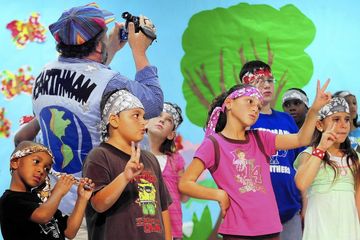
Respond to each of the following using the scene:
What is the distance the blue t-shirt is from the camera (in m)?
4.25

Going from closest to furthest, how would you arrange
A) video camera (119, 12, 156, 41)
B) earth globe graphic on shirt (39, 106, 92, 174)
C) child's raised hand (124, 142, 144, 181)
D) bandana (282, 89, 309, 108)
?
child's raised hand (124, 142, 144, 181) < earth globe graphic on shirt (39, 106, 92, 174) < video camera (119, 12, 156, 41) < bandana (282, 89, 309, 108)

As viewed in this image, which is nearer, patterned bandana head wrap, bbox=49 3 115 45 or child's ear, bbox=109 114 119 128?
child's ear, bbox=109 114 119 128

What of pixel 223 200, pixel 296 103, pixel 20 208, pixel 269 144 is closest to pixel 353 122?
pixel 296 103

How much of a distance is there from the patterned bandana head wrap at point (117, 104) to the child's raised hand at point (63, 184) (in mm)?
257

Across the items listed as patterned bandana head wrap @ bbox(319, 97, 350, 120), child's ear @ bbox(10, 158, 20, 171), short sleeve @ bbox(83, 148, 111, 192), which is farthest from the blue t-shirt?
child's ear @ bbox(10, 158, 20, 171)

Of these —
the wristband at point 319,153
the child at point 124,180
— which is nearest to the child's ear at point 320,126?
the wristband at point 319,153

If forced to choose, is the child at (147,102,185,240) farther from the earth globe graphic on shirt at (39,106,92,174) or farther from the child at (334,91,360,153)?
the earth globe graphic on shirt at (39,106,92,174)

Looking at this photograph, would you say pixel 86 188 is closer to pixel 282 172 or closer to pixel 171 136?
pixel 282 172

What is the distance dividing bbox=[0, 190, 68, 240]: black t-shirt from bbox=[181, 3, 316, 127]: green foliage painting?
2720 mm

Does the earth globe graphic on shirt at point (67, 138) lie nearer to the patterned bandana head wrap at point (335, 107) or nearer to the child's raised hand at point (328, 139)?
the child's raised hand at point (328, 139)

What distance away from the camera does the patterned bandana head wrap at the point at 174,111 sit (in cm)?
531

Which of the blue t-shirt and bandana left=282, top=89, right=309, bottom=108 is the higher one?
bandana left=282, top=89, right=309, bottom=108

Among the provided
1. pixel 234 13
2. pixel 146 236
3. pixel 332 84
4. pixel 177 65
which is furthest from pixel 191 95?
pixel 146 236

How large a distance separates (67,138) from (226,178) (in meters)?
0.76
